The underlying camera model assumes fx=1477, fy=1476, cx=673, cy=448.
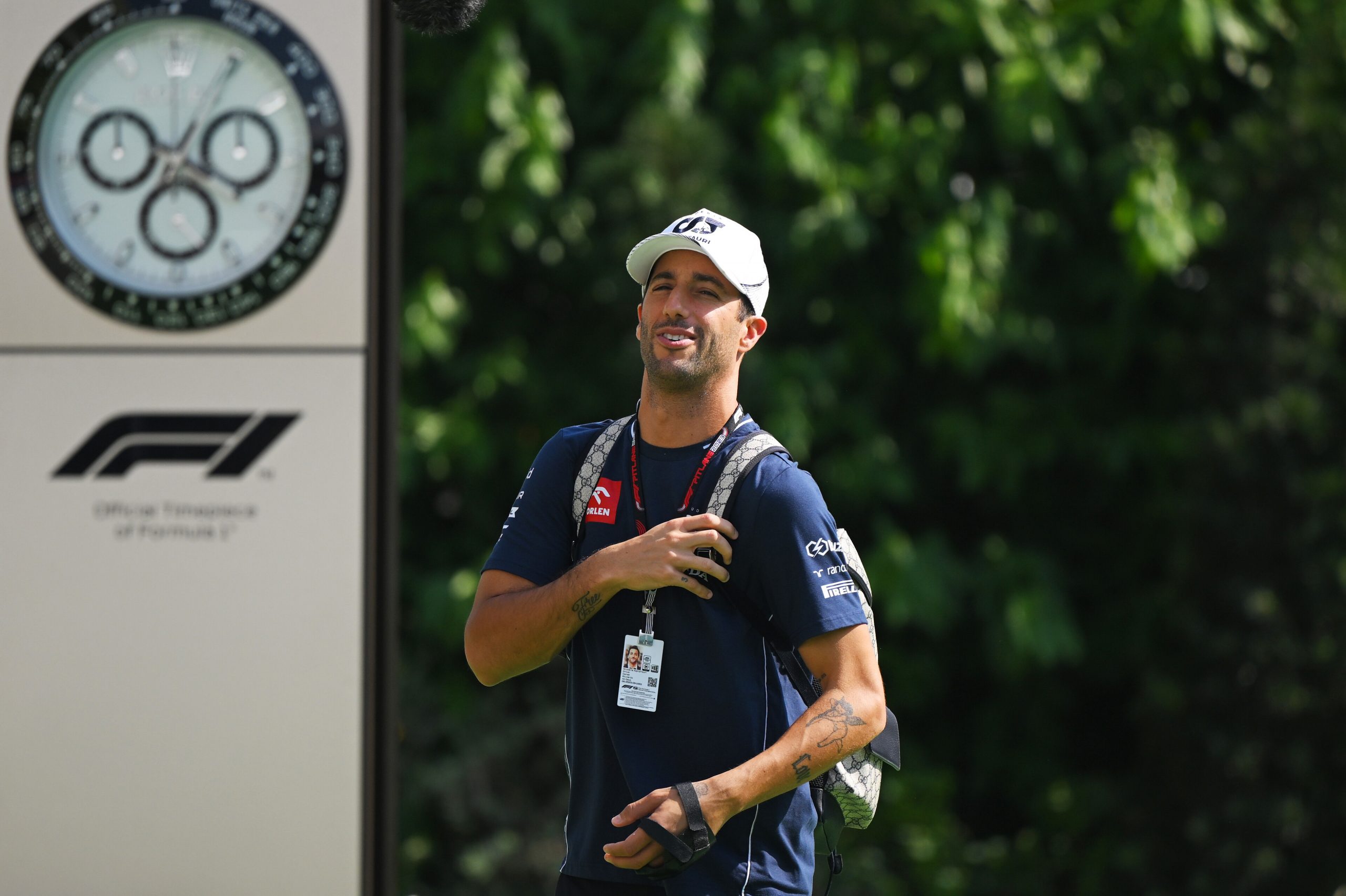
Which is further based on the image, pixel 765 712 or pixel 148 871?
pixel 148 871

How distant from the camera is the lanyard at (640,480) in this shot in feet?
7.47

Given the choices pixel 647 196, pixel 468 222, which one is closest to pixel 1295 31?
pixel 647 196

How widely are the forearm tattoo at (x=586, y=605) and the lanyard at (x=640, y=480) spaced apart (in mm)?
95

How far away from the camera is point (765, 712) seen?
7.48 ft

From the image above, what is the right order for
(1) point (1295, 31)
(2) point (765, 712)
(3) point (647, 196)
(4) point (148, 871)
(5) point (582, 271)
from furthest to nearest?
(5) point (582, 271) < (1) point (1295, 31) < (3) point (647, 196) < (4) point (148, 871) < (2) point (765, 712)

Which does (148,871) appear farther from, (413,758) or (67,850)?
(413,758)

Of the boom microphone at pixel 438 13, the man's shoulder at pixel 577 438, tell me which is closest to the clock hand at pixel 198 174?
the boom microphone at pixel 438 13

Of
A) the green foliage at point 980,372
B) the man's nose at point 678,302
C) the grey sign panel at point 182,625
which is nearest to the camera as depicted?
the man's nose at point 678,302

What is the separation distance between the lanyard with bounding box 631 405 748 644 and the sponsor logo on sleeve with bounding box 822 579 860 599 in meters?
0.26

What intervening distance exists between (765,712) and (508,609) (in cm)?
43

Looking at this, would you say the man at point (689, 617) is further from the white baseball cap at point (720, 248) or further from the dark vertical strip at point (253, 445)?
the dark vertical strip at point (253, 445)

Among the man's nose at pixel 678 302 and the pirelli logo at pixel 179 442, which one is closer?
the man's nose at pixel 678 302

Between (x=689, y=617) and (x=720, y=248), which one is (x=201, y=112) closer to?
(x=720, y=248)

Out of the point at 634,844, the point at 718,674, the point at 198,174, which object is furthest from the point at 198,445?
the point at 634,844
